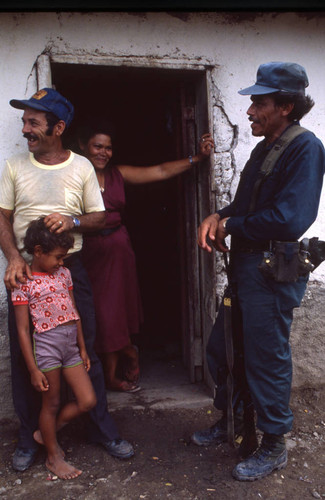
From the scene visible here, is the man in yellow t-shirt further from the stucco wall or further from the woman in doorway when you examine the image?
the woman in doorway

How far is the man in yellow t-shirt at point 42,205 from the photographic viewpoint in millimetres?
2814

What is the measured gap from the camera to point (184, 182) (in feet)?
13.0

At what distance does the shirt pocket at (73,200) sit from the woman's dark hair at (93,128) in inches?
29.5

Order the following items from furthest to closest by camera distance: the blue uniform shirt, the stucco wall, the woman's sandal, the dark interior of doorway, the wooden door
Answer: the dark interior of doorway, the woman's sandal, the wooden door, the stucco wall, the blue uniform shirt

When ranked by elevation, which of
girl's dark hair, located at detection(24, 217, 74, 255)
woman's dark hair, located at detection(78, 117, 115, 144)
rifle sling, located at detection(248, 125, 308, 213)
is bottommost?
girl's dark hair, located at detection(24, 217, 74, 255)

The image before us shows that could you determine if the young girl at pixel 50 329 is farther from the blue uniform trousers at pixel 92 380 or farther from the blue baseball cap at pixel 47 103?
the blue baseball cap at pixel 47 103

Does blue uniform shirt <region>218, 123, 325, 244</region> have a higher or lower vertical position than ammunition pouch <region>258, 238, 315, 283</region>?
higher

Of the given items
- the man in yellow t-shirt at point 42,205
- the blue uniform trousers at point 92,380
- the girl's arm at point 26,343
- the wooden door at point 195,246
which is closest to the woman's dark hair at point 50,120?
the man in yellow t-shirt at point 42,205

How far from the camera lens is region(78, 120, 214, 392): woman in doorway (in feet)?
11.7

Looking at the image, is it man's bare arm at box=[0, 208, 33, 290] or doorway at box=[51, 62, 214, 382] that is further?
doorway at box=[51, 62, 214, 382]

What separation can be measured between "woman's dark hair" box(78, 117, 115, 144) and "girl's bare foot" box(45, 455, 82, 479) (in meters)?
2.12

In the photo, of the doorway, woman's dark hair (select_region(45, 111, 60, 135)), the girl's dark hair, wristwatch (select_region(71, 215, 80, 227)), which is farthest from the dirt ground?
woman's dark hair (select_region(45, 111, 60, 135))

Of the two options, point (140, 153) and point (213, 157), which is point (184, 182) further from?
point (140, 153)

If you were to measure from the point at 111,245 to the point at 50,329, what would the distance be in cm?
114
